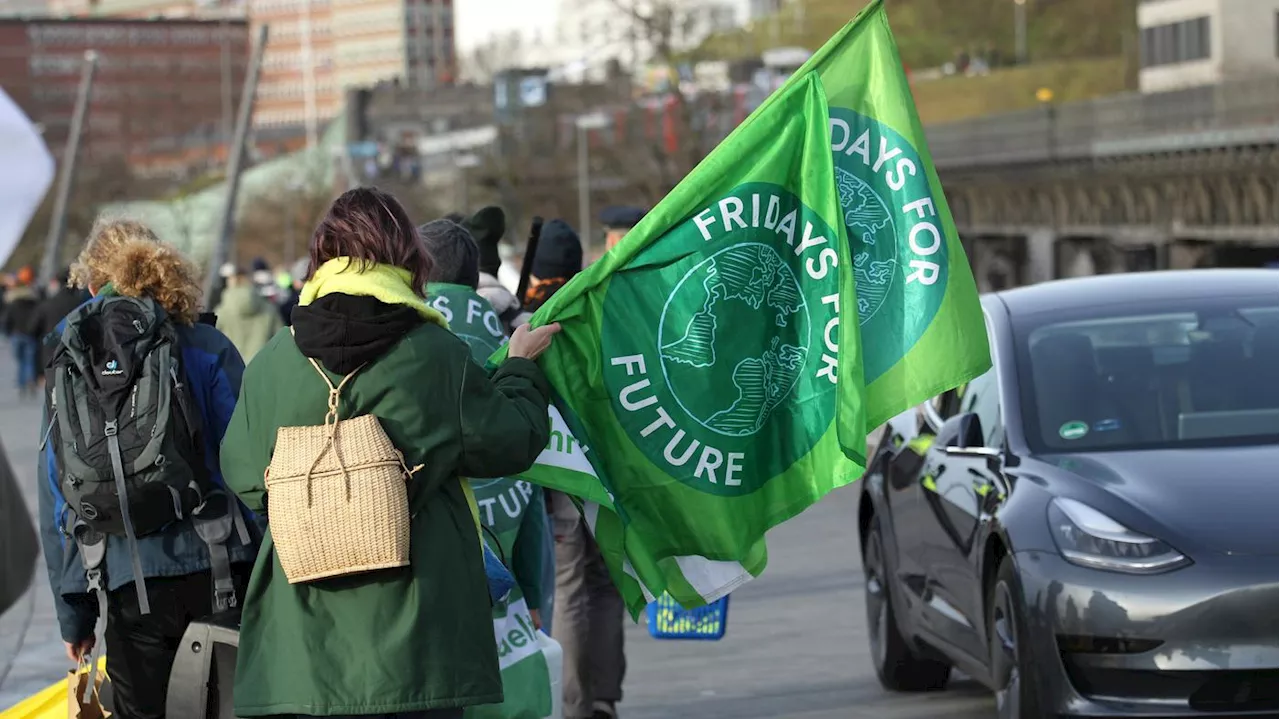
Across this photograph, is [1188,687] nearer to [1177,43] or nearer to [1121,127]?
[1121,127]

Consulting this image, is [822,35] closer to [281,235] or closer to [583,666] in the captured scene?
[281,235]

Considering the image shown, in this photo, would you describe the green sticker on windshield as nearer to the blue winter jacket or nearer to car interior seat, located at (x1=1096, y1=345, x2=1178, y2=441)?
car interior seat, located at (x1=1096, y1=345, x2=1178, y2=441)

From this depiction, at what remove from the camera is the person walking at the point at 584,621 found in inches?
309

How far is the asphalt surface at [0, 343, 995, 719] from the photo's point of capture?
27.6 ft

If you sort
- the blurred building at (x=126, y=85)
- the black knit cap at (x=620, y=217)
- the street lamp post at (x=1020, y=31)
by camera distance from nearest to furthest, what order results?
the black knit cap at (x=620, y=217)
the blurred building at (x=126, y=85)
the street lamp post at (x=1020, y=31)

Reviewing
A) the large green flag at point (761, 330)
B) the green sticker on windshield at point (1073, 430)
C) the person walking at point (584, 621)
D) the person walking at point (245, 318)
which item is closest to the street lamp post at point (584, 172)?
the person walking at point (245, 318)

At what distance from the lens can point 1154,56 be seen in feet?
314

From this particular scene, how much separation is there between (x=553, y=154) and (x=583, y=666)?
3904 inches

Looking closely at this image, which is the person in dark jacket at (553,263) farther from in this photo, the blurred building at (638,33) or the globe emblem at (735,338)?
the blurred building at (638,33)

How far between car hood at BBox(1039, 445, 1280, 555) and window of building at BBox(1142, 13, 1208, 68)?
8453cm

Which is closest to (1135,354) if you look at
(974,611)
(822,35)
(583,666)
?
(974,611)

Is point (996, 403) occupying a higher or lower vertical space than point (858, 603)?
higher

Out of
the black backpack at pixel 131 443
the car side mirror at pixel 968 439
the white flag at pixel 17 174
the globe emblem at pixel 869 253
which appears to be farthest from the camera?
the car side mirror at pixel 968 439

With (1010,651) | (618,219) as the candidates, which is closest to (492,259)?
(618,219)
